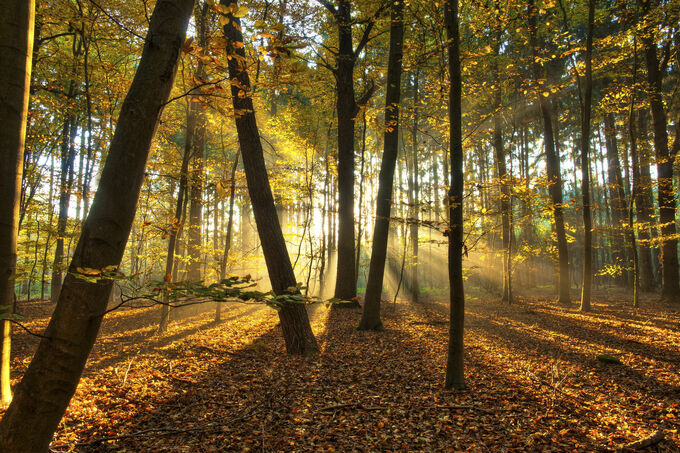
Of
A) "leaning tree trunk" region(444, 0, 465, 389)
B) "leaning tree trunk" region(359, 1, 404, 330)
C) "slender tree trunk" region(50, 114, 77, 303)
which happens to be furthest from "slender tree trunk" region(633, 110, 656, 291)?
"slender tree trunk" region(50, 114, 77, 303)

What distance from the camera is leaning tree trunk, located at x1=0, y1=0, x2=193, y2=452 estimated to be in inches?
71.9

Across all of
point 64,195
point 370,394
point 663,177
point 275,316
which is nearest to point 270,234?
point 370,394

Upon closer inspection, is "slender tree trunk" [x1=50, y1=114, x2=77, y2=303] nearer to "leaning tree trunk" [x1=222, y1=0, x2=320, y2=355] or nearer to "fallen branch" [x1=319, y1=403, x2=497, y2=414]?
"leaning tree trunk" [x1=222, y1=0, x2=320, y2=355]

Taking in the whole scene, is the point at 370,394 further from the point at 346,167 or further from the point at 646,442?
the point at 346,167

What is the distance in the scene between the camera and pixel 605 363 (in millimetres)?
5734

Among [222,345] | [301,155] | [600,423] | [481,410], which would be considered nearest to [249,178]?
[222,345]

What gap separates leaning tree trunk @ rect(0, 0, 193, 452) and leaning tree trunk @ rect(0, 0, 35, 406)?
2.50 ft

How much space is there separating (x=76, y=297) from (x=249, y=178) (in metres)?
4.36

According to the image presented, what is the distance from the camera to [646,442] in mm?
3234

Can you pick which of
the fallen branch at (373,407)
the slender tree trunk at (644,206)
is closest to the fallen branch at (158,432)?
the fallen branch at (373,407)

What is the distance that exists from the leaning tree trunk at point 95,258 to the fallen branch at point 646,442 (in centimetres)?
478

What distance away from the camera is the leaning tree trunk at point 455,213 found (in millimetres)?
4445

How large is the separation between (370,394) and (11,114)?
4.79m

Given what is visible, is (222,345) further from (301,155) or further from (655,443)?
(301,155)
